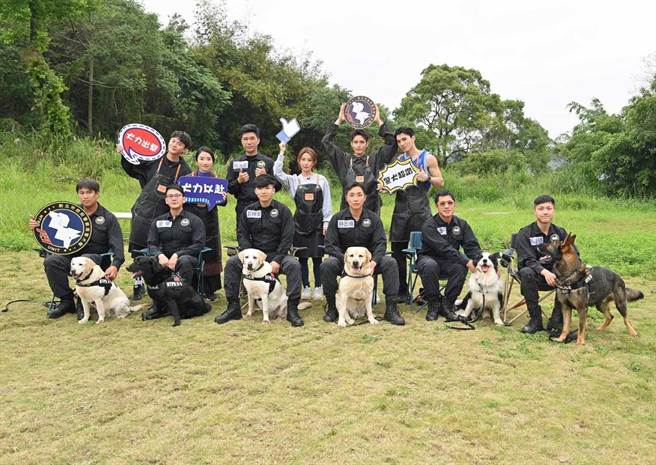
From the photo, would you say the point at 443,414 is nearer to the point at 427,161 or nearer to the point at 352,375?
the point at 352,375

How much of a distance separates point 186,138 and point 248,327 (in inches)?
83.4

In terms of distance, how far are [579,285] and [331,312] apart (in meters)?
2.18

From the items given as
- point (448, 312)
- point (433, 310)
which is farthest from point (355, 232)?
point (448, 312)

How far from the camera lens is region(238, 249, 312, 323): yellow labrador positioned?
4.98 m

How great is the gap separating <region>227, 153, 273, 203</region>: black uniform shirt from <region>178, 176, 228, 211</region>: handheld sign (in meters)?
0.17

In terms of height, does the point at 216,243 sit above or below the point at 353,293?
above

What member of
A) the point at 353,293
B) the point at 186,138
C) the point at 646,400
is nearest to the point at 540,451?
the point at 646,400

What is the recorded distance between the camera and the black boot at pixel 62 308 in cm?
525

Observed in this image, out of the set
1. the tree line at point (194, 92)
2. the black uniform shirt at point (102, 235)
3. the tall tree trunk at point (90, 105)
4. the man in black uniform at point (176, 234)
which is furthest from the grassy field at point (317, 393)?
the tall tree trunk at point (90, 105)

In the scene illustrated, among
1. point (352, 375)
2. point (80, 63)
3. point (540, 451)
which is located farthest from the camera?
point (80, 63)

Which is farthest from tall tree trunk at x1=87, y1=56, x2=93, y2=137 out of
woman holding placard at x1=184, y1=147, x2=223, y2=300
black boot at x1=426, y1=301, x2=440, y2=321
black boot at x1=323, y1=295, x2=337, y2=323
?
black boot at x1=426, y1=301, x2=440, y2=321

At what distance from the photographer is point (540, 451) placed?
2.77 metres

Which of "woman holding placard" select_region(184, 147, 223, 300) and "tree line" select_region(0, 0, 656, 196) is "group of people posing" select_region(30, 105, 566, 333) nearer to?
"woman holding placard" select_region(184, 147, 223, 300)

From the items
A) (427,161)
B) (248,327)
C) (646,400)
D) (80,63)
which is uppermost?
(80,63)
